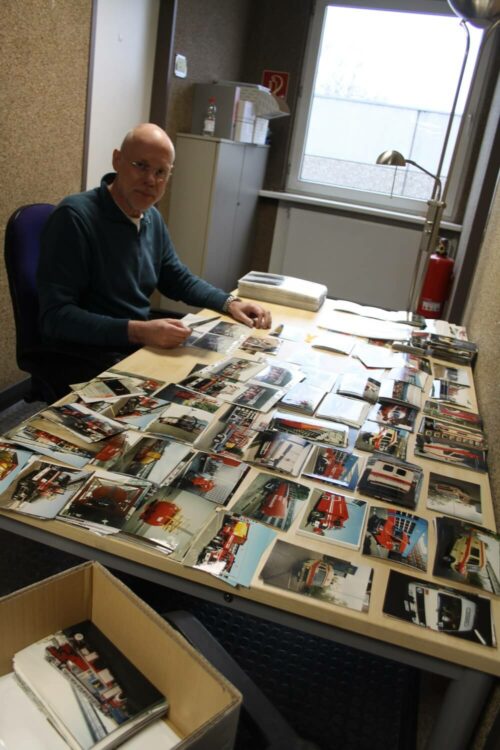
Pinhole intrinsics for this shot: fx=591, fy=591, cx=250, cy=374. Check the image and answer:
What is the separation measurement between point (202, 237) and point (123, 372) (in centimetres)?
249

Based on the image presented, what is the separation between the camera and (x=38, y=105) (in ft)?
7.65

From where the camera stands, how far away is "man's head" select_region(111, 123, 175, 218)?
67.0 inches

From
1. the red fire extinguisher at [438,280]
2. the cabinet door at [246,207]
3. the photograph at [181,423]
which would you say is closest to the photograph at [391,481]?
the photograph at [181,423]

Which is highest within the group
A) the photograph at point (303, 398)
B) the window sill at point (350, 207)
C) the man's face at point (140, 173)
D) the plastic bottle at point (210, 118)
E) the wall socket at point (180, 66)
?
the wall socket at point (180, 66)

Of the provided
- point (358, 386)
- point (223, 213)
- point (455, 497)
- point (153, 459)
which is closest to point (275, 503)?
point (153, 459)

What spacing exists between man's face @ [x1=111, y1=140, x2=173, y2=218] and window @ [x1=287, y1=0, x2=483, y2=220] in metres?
3.01

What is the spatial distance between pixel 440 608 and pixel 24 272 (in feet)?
4.36

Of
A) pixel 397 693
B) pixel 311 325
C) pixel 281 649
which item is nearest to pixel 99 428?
pixel 281 649

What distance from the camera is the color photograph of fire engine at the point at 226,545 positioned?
2.72ft

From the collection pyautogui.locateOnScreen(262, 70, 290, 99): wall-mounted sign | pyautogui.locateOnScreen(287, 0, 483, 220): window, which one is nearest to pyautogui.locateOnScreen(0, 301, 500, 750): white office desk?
pyautogui.locateOnScreen(287, 0, 483, 220): window

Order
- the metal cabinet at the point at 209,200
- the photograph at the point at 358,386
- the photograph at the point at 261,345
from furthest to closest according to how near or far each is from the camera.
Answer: the metal cabinet at the point at 209,200, the photograph at the point at 261,345, the photograph at the point at 358,386

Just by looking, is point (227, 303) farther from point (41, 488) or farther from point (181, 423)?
point (41, 488)

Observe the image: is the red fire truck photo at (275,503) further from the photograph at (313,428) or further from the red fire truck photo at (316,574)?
the photograph at (313,428)

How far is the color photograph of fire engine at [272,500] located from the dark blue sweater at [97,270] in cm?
71
